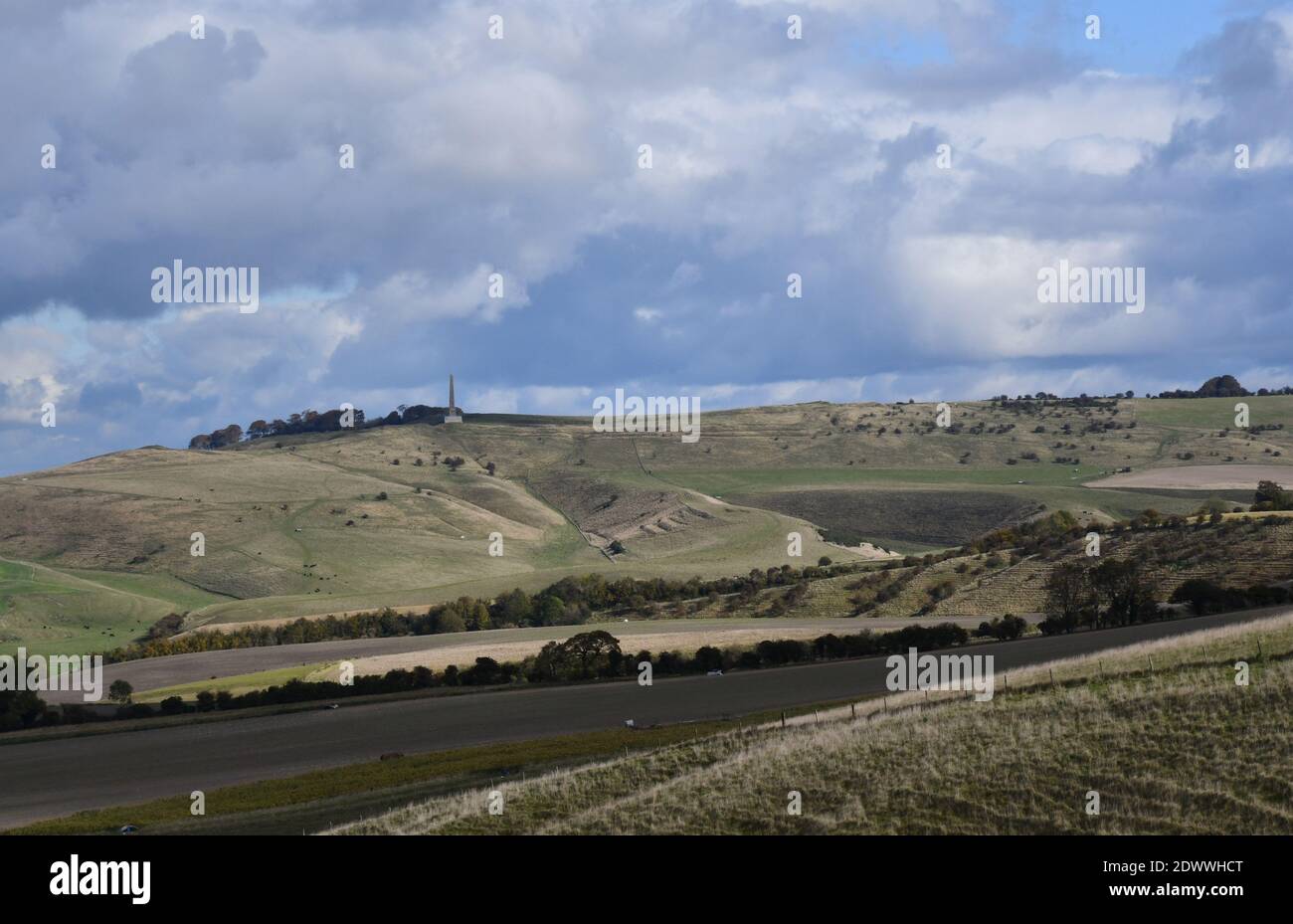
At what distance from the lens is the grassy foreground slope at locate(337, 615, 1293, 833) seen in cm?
3197

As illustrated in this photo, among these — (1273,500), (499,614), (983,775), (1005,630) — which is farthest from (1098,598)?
(983,775)

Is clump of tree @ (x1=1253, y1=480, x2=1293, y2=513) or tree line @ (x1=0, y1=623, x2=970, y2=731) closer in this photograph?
tree line @ (x1=0, y1=623, x2=970, y2=731)

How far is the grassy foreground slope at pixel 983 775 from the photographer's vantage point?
3197cm

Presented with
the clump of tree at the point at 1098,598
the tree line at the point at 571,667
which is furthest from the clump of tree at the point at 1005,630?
the tree line at the point at 571,667

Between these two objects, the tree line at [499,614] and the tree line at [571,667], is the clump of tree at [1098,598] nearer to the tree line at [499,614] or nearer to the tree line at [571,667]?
the tree line at [571,667]

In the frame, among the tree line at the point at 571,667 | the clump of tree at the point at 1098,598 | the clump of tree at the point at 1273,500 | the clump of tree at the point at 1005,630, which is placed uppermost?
the clump of tree at the point at 1273,500

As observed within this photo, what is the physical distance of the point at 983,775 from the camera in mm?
35812

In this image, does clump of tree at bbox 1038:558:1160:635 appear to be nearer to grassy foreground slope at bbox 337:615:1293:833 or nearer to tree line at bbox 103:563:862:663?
tree line at bbox 103:563:862:663

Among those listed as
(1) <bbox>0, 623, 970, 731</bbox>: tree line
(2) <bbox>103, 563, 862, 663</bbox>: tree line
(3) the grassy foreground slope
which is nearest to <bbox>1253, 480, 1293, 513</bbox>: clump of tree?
(2) <bbox>103, 563, 862, 663</bbox>: tree line

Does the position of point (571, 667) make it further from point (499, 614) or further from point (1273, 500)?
point (1273, 500)

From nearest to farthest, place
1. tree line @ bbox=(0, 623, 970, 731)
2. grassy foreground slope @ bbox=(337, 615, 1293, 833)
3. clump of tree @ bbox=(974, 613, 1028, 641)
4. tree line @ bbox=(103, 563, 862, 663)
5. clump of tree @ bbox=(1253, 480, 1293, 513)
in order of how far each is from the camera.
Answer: grassy foreground slope @ bbox=(337, 615, 1293, 833) < tree line @ bbox=(0, 623, 970, 731) < clump of tree @ bbox=(974, 613, 1028, 641) < tree line @ bbox=(103, 563, 862, 663) < clump of tree @ bbox=(1253, 480, 1293, 513)

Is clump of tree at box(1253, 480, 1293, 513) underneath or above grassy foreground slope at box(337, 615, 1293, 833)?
above

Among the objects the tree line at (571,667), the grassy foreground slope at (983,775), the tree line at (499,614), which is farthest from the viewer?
the tree line at (499,614)
